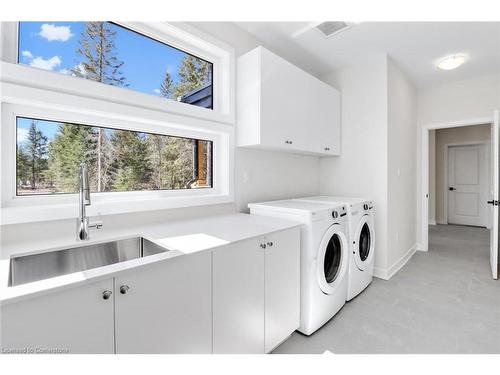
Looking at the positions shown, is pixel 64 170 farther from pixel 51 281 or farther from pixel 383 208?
pixel 383 208

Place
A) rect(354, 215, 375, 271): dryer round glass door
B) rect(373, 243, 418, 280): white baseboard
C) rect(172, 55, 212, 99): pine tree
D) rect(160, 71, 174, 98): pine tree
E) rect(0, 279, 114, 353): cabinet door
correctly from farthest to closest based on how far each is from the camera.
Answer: rect(373, 243, 418, 280): white baseboard
rect(354, 215, 375, 271): dryer round glass door
rect(172, 55, 212, 99): pine tree
rect(160, 71, 174, 98): pine tree
rect(0, 279, 114, 353): cabinet door

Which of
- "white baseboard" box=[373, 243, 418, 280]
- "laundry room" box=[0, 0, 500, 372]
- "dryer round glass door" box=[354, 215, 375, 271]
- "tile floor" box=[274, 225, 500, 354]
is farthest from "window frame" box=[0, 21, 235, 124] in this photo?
"white baseboard" box=[373, 243, 418, 280]

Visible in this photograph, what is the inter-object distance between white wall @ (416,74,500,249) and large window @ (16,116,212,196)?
3.50 m

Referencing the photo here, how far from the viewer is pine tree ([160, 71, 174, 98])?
1937 millimetres

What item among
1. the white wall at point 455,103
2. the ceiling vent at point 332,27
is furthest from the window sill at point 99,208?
the white wall at point 455,103

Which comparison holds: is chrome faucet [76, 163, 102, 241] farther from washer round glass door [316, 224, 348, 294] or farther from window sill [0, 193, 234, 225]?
washer round glass door [316, 224, 348, 294]

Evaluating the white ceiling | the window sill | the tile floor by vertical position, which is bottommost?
the tile floor

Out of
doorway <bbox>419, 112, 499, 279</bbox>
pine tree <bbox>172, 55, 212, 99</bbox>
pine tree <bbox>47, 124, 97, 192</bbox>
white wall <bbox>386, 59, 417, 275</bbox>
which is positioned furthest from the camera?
doorway <bbox>419, 112, 499, 279</bbox>

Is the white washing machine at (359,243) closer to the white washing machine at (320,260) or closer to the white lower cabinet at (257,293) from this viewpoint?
the white washing machine at (320,260)

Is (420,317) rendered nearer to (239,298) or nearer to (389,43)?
(239,298)

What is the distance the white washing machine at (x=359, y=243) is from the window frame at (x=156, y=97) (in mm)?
1335

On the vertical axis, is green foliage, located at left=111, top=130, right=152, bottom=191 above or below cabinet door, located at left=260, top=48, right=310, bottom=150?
below

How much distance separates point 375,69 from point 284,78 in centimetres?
133

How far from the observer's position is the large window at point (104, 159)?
1417mm
